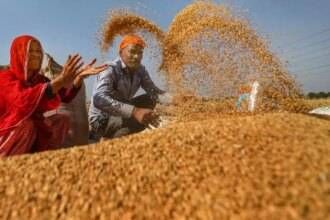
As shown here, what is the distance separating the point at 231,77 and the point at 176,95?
585 mm

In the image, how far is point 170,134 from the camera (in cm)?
211

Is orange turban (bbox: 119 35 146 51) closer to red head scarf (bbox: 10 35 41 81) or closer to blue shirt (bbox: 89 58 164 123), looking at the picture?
blue shirt (bbox: 89 58 164 123)

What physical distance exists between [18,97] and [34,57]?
0.44 meters

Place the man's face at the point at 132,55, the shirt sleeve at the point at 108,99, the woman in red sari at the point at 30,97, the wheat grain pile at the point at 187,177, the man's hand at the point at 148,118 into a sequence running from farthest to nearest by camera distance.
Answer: the man's face at the point at 132,55 → the shirt sleeve at the point at 108,99 → the man's hand at the point at 148,118 → the woman in red sari at the point at 30,97 → the wheat grain pile at the point at 187,177

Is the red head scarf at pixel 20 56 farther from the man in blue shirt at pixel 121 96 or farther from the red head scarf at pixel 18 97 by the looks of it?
the man in blue shirt at pixel 121 96

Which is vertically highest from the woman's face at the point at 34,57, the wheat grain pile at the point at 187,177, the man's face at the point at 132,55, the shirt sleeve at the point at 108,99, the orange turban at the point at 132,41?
the orange turban at the point at 132,41

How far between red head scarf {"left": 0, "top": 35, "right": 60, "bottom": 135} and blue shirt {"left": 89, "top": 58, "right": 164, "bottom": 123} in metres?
0.80

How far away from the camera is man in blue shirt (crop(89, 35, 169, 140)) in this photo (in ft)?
12.6

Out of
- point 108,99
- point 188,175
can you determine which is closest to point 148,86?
point 108,99

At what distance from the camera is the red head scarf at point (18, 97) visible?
2.81 meters

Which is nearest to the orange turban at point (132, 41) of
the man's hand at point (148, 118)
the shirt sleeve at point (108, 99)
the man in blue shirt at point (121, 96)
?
the man in blue shirt at point (121, 96)

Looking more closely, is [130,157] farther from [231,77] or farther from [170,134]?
[231,77]

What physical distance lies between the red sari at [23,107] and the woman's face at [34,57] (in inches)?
1.2

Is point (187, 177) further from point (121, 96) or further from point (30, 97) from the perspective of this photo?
point (121, 96)
